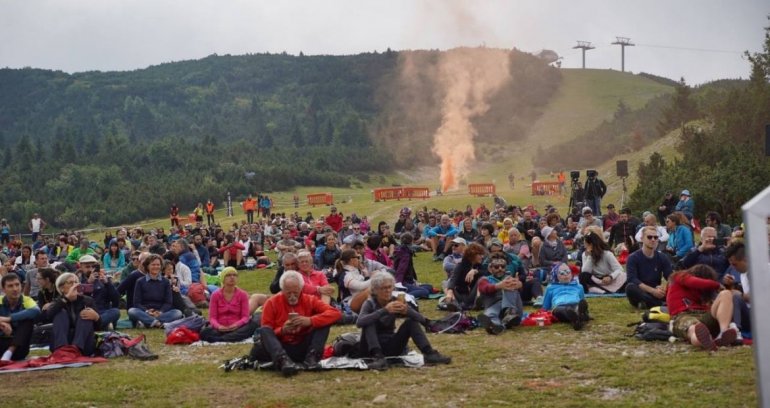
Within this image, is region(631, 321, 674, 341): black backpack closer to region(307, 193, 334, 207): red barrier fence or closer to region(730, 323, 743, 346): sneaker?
region(730, 323, 743, 346): sneaker

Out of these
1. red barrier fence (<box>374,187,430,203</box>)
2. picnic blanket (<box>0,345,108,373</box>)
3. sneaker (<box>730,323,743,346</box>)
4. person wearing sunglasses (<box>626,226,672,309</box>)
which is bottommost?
picnic blanket (<box>0,345,108,373</box>)

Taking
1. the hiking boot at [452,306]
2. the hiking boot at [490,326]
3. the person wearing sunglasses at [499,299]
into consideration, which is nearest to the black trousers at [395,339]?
the hiking boot at [490,326]

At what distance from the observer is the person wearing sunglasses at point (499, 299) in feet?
40.2

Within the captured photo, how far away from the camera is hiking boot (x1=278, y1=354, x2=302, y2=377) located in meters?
9.59

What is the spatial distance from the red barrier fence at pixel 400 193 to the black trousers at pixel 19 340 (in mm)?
43123

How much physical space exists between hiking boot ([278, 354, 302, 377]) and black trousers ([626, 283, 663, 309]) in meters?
5.57

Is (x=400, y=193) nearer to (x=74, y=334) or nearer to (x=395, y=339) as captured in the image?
(x=74, y=334)

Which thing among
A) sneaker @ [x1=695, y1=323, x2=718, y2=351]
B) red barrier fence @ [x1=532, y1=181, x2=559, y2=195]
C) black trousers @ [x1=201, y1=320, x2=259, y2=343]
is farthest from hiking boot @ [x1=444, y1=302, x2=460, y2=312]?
red barrier fence @ [x1=532, y1=181, x2=559, y2=195]

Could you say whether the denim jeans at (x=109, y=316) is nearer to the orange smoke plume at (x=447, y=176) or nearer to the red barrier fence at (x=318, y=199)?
the red barrier fence at (x=318, y=199)

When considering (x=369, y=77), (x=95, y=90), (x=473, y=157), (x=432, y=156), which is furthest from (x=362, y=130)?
(x=95, y=90)

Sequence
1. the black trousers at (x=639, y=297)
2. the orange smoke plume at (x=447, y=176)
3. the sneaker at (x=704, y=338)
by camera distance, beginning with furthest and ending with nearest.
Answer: the orange smoke plume at (x=447, y=176) → the black trousers at (x=639, y=297) → the sneaker at (x=704, y=338)

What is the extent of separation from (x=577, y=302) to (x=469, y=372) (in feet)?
11.5

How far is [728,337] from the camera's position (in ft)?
32.2

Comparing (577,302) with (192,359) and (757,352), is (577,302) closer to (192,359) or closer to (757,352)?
(192,359)
